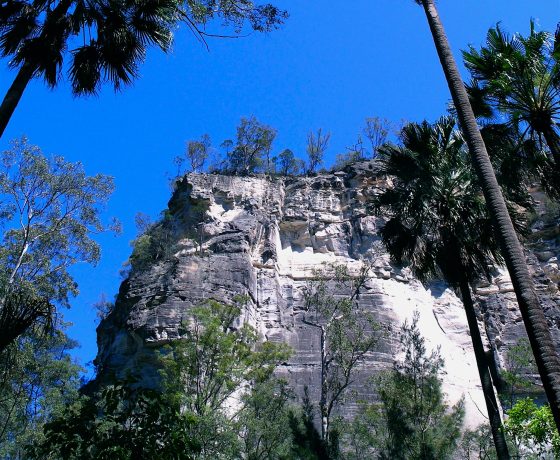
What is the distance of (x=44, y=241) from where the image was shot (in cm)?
2208

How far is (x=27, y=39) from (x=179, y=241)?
110 ft

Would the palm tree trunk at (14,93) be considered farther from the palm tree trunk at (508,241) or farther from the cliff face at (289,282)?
the cliff face at (289,282)

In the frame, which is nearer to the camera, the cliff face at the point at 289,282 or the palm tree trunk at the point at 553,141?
the palm tree trunk at the point at 553,141

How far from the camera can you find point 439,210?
49.8 ft

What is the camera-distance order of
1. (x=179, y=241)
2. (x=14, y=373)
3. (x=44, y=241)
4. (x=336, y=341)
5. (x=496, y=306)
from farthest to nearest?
1. (x=179, y=241)
2. (x=496, y=306)
3. (x=336, y=341)
4. (x=44, y=241)
5. (x=14, y=373)

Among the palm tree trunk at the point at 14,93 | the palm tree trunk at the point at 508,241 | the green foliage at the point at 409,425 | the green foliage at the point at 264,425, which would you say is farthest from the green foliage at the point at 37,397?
the palm tree trunk at the point at 508,241

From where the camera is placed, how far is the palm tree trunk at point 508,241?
739cm

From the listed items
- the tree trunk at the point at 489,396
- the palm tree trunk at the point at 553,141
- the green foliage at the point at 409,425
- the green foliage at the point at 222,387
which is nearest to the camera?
the palm tree trunk at the point at 553,141

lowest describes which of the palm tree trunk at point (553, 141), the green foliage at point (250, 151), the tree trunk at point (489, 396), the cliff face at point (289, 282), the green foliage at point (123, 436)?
the green foliage at point (123, 436)

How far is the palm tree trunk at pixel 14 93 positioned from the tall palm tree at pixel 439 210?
9220 mm

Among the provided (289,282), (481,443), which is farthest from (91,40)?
(289,282)

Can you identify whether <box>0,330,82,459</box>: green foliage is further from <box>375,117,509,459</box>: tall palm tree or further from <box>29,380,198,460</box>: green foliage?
<box>29,380,198,460</box>: green foliage

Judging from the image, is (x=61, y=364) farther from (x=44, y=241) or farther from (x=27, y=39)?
(x=27, y=39)

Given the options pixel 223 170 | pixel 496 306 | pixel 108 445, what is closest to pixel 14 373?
pixel 108 445
